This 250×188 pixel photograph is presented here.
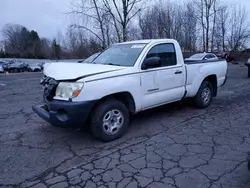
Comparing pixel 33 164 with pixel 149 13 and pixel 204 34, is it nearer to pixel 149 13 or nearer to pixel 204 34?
pixel 149 13

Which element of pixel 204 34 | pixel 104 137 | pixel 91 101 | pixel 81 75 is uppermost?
pixel 204 34

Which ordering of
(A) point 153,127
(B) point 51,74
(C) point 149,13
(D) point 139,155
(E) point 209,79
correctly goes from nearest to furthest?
(D) point 139,155
(B) point 51,74
(A) point 153,127
(E) point 209,79
(C) point 149,13

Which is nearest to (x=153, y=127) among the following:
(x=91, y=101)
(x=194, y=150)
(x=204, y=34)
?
(x=194, y=150)

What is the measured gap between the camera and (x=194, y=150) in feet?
10.8

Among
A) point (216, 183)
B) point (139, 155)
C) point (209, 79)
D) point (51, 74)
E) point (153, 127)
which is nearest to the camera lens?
point (216, 183)

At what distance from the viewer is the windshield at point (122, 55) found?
4059mm

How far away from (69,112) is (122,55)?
6.05ft

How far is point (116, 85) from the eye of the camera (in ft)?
11.4

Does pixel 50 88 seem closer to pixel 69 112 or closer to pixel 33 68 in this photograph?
pixel 69 112

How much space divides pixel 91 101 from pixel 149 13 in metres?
31.1

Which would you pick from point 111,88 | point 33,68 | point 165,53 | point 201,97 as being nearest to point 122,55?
point 165,53

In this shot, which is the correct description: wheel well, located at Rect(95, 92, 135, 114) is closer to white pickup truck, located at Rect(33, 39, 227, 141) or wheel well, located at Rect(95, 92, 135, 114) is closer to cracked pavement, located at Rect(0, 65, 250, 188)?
white pickup truck, located at Rect(33, 39, 227, 141)

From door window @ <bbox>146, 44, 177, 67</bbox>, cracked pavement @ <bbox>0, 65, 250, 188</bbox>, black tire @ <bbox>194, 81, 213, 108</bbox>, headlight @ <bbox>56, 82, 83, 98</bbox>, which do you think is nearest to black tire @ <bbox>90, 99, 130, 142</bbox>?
cracked pavement @ <bbox>0, 65, 250, 188</bbox>

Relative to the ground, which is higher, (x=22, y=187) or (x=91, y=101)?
(x=91, y=101)
